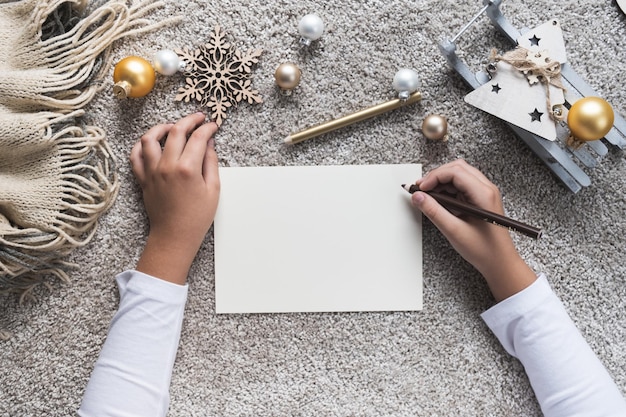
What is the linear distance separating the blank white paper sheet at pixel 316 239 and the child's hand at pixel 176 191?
3 cm

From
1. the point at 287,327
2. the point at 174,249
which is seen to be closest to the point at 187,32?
the point at 174,249

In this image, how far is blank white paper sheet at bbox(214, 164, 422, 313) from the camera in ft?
2.21

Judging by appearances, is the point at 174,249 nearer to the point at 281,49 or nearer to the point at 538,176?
the point at 281,49

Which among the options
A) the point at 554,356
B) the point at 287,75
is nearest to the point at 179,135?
the point at 287,75

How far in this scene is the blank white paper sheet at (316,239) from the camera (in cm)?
67

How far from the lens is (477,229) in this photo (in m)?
0.64

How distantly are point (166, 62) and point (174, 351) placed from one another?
346 millimetres

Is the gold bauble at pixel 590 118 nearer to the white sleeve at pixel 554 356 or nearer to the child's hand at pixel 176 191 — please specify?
the white sleeve at pixel 554 356

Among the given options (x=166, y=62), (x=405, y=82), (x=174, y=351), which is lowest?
(x=174, y=351)

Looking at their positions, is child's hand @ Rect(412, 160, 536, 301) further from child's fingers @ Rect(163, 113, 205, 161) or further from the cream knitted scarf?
the cream knitted scarf

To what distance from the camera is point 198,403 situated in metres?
0.68

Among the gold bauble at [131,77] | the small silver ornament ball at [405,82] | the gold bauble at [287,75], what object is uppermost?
the small silver ornament ball at [405,82]

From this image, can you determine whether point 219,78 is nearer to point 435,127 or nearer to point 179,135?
point 179,135

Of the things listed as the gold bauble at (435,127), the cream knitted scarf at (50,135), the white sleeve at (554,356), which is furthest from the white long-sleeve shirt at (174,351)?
the gold bauble at (435,127)
